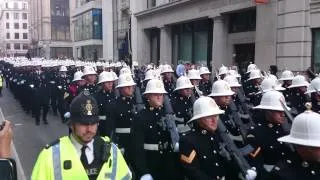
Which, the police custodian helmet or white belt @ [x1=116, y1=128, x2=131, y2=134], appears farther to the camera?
white belt @ [x1=116, y1=128, x2=131, y2=134]

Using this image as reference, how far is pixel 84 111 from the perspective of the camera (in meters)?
3.32

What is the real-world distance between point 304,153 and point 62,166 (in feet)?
5.80

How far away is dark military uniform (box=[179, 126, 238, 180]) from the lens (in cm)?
437

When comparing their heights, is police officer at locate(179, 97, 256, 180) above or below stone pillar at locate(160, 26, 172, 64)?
below

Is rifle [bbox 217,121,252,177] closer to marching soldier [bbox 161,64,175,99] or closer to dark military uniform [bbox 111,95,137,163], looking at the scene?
dark military uniform [bbox 111,95,137,163]

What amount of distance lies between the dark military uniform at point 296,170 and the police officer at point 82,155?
1145 millimetres

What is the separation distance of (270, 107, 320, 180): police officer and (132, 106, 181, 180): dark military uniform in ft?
8.22

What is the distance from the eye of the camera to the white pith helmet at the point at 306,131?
330 cm

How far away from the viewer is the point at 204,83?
12.2 metres

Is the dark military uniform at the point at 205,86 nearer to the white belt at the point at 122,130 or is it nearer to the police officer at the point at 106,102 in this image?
the police officer at the point at 106,102

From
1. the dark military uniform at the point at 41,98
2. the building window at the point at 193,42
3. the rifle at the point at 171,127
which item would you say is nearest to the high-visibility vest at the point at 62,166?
the rifle at the point at 171,127

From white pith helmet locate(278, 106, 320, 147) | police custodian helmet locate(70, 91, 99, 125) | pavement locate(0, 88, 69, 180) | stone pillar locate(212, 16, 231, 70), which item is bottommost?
pavement locate(0, 88, 69, 180)

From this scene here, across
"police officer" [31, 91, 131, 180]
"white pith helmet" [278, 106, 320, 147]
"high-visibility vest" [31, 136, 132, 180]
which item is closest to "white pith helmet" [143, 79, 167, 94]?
"police officer" [31, 91, 131, 180]

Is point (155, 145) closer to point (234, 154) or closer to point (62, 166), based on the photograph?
point (234, 154)
